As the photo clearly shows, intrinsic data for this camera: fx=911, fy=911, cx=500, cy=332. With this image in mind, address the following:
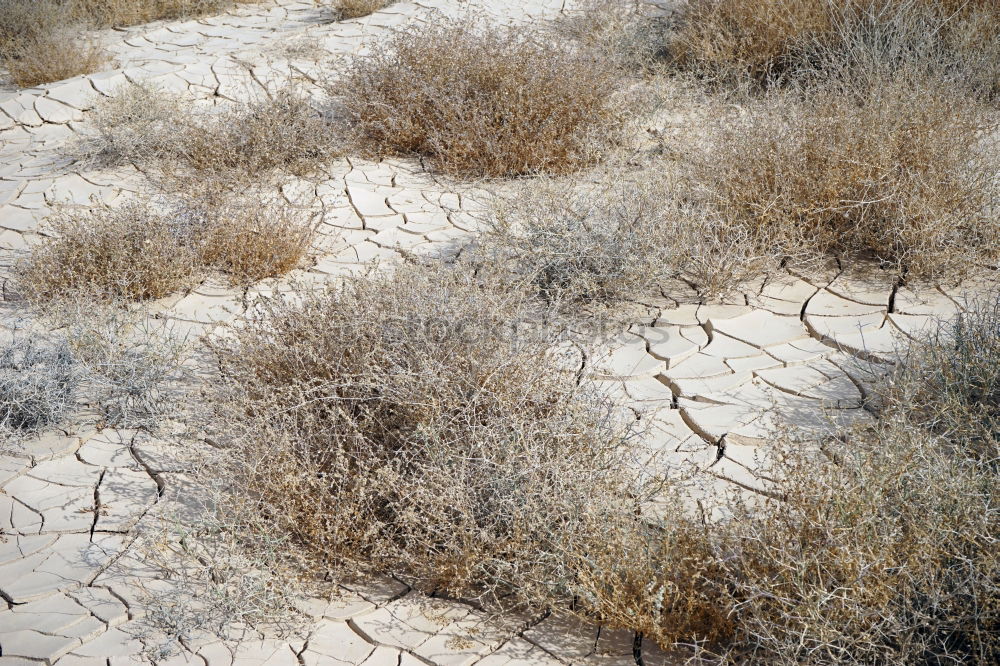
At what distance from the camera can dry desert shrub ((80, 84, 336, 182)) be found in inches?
209

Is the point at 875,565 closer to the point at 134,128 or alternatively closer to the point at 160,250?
the point at 160,250

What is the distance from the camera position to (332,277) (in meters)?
4.34

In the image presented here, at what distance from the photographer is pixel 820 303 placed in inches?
154

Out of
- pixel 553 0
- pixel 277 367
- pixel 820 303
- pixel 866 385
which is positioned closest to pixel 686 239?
pixel 820 303

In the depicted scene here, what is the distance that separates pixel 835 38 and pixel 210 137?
13.3 ft

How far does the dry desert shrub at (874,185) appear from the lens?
13.1 feet

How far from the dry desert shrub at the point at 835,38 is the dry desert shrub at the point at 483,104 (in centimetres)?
95

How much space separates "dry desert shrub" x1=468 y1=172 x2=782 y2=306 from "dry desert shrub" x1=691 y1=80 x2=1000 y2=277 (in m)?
0.14

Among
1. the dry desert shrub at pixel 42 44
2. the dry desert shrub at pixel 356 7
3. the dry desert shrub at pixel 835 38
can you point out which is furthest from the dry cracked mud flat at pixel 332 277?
the dry desert shrub at pixel 835 38

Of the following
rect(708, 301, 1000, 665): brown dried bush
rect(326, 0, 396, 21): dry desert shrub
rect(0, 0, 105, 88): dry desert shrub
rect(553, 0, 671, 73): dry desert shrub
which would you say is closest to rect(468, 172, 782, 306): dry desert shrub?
rect(708, 301, 1000, 665): brown dried bush

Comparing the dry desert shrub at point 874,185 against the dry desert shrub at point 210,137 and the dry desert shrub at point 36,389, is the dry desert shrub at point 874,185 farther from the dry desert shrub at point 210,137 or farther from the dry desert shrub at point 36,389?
the dry desert shrub at point 36,389

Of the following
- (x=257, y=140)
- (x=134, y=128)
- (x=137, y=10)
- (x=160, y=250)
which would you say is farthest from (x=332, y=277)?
(x=137, y=10)

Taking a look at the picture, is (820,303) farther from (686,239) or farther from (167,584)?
(167,584)

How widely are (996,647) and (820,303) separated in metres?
2.14
